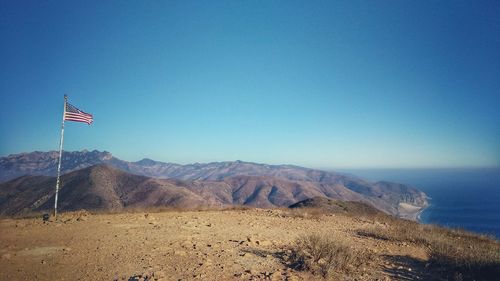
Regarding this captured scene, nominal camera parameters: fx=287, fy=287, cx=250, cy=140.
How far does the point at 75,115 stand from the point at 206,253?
11.4m

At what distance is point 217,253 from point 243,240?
1.75m

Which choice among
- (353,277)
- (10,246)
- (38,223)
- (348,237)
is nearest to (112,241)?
(10,246)

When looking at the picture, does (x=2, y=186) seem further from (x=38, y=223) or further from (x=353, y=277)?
(x=353, y=277)

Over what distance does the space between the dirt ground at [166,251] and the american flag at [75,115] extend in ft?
16.2

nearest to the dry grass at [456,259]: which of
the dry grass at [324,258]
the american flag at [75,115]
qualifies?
the dry grass at [324,258]

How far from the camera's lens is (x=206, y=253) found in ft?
26.2

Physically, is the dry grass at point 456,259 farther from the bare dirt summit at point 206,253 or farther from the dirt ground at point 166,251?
the dirt ground at point 166,251

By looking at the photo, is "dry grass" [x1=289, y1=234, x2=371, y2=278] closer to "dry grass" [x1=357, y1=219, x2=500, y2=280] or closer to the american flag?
"dry grass" [x1=357, y1=219, x2=500, y2=280]

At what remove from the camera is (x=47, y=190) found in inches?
4323

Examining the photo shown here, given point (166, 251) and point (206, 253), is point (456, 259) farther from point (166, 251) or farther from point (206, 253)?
point (166, 251)

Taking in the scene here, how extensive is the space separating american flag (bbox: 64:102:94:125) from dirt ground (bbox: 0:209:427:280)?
4.95 metres

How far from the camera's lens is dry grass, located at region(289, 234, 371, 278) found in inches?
261

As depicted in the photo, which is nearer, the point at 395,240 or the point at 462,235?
the point at 395,240

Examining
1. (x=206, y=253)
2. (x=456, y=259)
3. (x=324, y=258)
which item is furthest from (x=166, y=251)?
(x=456, y=259)
